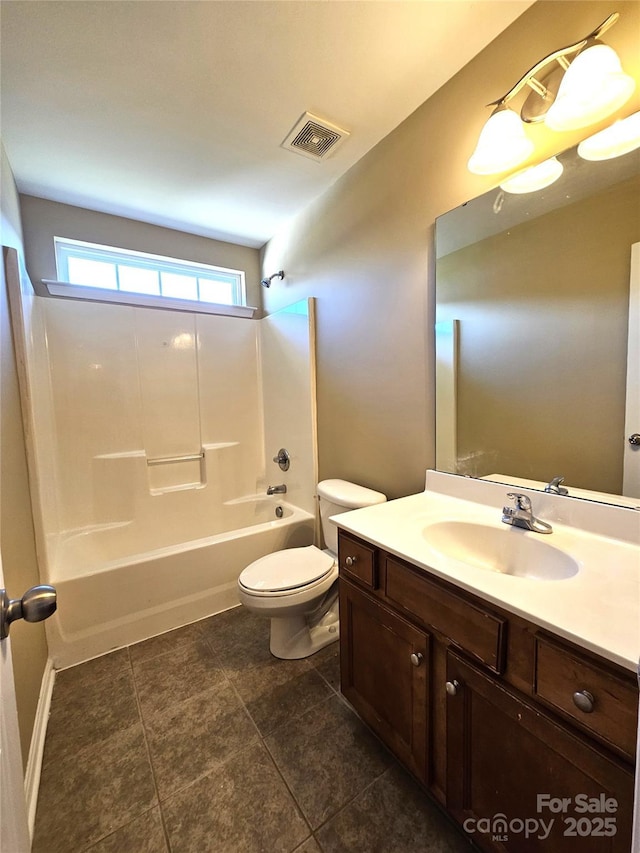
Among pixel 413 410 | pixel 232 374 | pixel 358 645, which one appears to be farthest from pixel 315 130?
pixel 358 645

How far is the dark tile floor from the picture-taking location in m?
0.96

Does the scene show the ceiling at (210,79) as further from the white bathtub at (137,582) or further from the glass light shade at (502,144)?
the white bathtub at (137,582)

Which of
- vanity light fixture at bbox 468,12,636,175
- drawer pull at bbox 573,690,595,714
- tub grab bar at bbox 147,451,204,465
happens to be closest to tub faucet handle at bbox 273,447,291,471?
tub grab bar at bbox 147,451,204,465

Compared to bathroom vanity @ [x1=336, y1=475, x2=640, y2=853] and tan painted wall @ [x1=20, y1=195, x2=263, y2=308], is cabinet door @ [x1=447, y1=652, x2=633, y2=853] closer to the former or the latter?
bathroom vanity @ [x1=336, y1=475, x2=640, y2=853]

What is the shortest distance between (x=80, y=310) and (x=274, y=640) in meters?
2.35

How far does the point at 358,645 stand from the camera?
1.18m

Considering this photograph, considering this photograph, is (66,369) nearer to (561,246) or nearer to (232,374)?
(232,374)

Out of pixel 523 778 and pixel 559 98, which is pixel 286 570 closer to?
pixel 523 778

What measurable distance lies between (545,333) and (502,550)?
72 cm

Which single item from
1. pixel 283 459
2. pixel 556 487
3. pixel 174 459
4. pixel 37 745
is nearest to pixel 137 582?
pixel 37 745

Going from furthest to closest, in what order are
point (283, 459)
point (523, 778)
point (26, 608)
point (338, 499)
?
point (283, 459) → point (338, 499) → point (523, 778) → point (26, 608)

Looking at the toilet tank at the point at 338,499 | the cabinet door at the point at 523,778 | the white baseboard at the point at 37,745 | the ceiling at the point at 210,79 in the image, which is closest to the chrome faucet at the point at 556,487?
the cabinet door at the point at 523,778

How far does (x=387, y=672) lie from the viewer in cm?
106

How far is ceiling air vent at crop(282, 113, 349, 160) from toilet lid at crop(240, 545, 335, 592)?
81.1 inches
